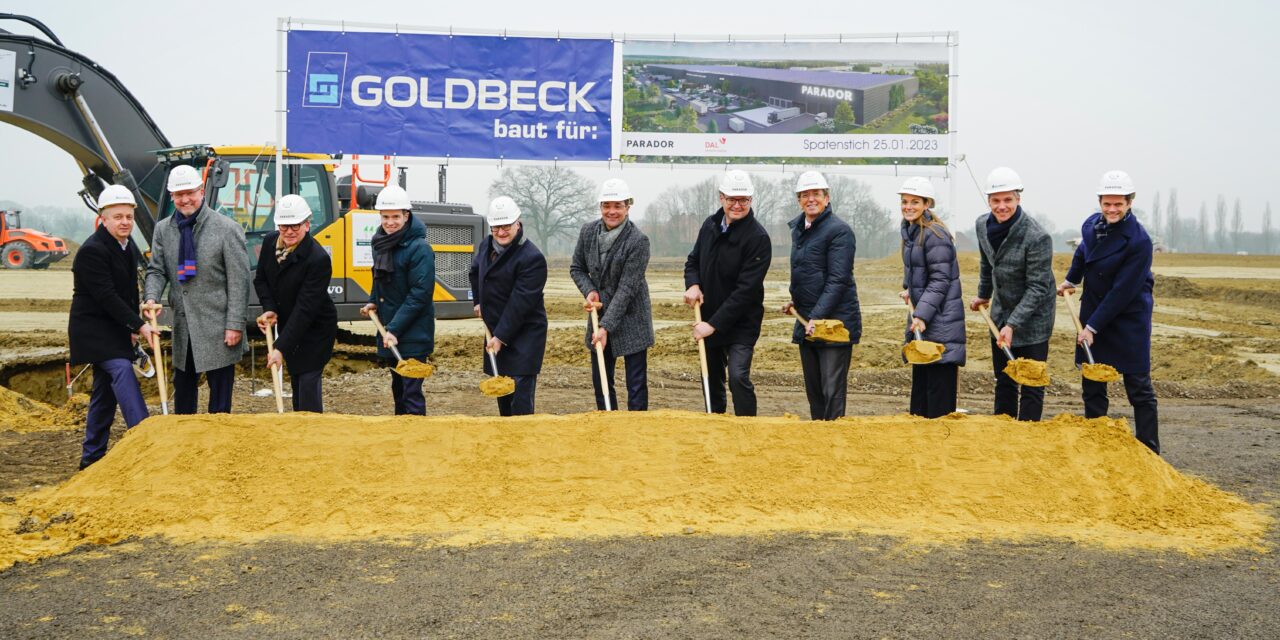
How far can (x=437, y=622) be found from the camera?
3.82 meters

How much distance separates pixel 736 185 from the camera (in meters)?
6.67

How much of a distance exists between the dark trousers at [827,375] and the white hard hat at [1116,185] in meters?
1.83

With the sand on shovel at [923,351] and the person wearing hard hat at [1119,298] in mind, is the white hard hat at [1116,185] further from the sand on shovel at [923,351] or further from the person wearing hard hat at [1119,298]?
the sand on shovel at [923,351]

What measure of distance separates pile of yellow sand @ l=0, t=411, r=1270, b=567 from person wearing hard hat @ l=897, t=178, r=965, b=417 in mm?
871

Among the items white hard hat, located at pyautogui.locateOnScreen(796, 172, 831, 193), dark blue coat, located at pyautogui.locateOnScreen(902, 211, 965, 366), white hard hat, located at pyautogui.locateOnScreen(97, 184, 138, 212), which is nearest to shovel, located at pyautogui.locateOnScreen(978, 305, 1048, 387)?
dark blue coat, located at pyautogui.locateOnScreen(902, 211, 965, 366)

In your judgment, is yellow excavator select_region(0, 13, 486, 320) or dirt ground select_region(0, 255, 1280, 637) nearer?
dirt ground select_region(0, 255, 1280, 637)

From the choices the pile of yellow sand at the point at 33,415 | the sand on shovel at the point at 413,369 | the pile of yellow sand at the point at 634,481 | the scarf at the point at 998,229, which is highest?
the scarf at the point at 998,229

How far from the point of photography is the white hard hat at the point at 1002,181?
655cm

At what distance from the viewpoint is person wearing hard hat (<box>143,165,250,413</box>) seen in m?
Answer: 6.38

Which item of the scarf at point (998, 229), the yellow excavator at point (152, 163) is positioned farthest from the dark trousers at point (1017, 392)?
the yellow excavator at point (152, 163)

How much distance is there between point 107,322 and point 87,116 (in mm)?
6635

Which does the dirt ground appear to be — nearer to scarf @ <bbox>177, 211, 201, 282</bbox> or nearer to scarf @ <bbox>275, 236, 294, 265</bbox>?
scarf @ <bbox>177, 211, 201, 282</bbox>

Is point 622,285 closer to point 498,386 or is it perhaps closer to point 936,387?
point 498,386

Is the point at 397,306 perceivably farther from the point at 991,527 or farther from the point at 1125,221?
the point at 1125,221
